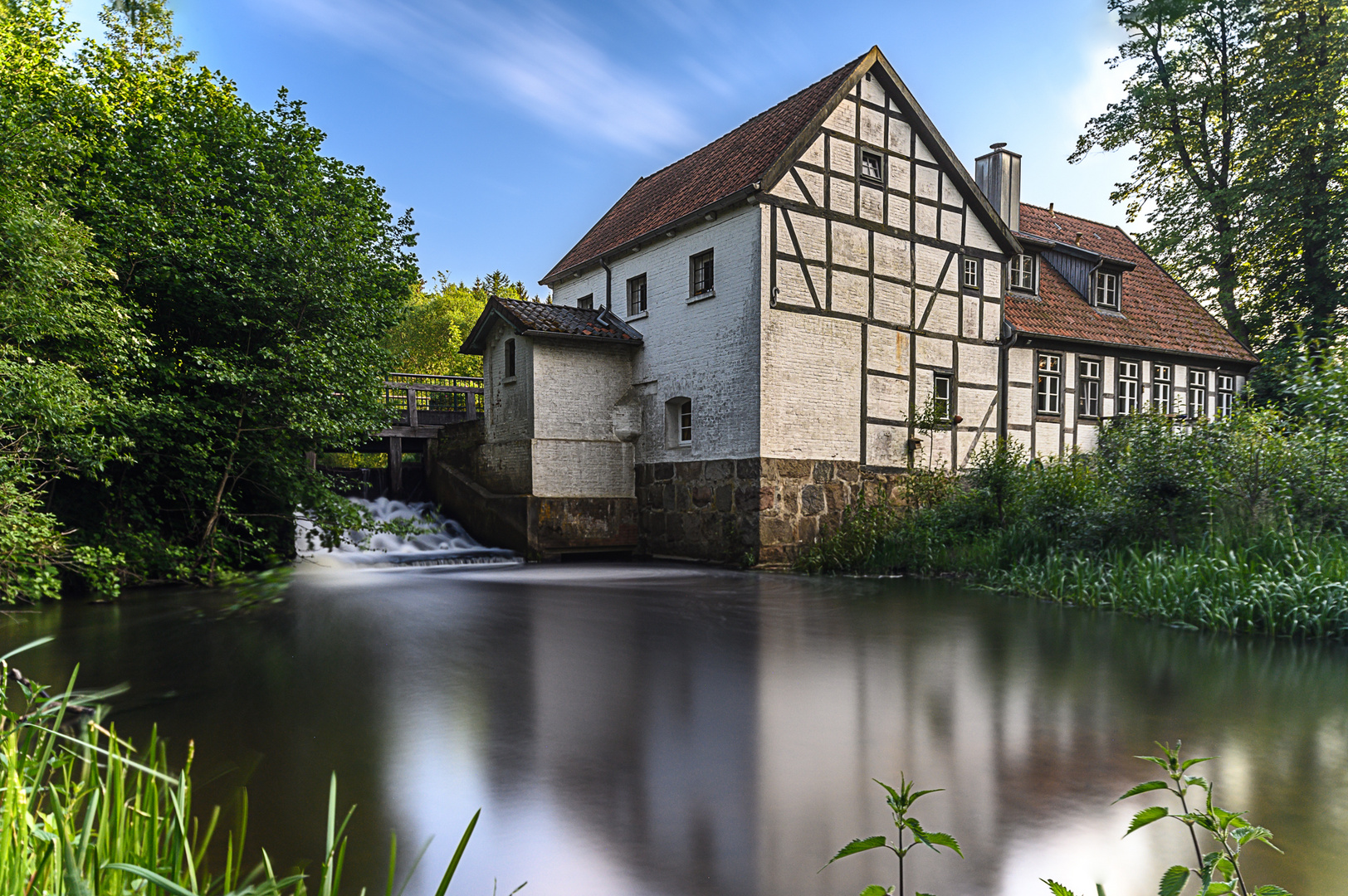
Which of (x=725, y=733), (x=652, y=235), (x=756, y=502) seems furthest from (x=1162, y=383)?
(x=725, y=733)

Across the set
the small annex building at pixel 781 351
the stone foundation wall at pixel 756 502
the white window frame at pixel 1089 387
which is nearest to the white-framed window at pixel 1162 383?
the small annex building at pixel 781 351

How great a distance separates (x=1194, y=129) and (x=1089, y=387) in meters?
11.0

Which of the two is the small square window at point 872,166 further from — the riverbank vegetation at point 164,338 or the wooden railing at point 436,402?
the wooden railing at point 436,402

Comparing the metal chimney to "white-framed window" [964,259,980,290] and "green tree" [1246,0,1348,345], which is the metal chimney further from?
"green tree" [1246,0,1348,345]

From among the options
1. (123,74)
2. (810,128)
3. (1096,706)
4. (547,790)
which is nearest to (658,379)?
(810,128)

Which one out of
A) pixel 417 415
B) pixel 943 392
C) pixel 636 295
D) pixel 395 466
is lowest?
pixel 395 466

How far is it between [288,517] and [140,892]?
466 inches

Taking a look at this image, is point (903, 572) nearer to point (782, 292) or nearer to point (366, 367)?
point (782, 292)

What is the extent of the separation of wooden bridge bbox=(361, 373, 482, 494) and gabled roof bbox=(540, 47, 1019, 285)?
5.49 meters

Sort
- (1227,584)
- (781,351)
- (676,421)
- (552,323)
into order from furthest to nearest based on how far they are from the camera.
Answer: (552,323)
(676,421)
(781,351)
(1227,584)

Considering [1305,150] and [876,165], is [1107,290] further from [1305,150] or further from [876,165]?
[876,165]

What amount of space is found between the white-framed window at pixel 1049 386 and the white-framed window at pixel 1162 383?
3.72 m

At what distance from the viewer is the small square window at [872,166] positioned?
16.2 m

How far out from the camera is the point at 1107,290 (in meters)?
21.5
